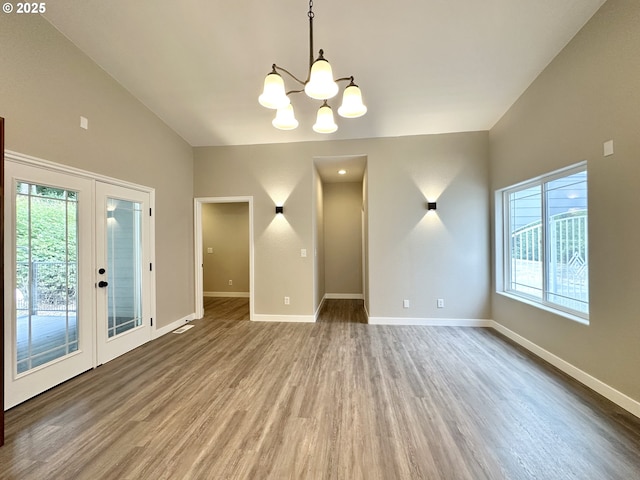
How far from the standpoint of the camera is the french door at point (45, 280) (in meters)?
2.19

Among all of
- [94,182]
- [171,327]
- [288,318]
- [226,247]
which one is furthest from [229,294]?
[94,182]

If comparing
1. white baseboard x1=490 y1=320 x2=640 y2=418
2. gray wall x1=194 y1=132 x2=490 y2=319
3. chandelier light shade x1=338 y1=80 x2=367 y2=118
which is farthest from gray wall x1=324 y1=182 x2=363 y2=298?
chandelier light shade x1=338 y1=80 x2=367 y2=118

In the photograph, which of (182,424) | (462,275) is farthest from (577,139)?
(182,424)

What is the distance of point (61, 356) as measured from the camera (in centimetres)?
257

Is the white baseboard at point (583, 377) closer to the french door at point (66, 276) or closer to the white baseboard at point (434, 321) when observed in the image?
the white baseboard at point (434, 321)

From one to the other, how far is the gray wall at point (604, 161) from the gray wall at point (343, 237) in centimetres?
378

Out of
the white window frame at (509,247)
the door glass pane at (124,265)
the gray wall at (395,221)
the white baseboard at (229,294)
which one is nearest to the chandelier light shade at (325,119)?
the gray wall at (395,221)

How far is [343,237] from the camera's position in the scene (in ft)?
21.0

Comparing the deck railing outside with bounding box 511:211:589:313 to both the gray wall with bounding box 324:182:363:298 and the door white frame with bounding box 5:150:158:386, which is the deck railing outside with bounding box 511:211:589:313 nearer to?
the gray wall with bounding box 324:182:363:298

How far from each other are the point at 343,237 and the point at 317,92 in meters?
4.84

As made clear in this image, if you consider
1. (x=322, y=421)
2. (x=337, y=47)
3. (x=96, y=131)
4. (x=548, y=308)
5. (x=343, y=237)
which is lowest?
(x=322, y=421)

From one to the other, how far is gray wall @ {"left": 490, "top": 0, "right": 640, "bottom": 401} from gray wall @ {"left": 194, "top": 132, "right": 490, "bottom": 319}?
121 centimetres

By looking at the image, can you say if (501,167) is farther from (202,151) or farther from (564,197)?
(202,151)

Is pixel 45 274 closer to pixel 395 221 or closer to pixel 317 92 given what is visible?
pixel 317 92
